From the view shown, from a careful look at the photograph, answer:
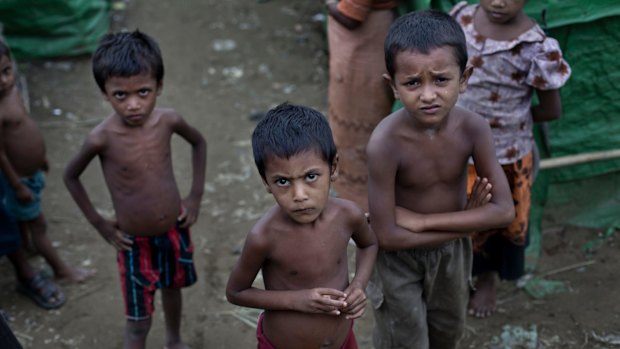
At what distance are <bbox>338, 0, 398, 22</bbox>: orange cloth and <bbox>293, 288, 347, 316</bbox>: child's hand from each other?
5.85 ft

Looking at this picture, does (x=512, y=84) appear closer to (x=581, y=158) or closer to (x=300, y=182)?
(x=581, y=158)

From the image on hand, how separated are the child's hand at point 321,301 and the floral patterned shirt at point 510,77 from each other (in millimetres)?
1235

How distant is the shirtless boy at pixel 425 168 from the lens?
7.09ft

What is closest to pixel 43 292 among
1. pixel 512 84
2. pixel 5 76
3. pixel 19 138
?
pixel 19 138

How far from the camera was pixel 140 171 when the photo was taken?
2783 millimetres

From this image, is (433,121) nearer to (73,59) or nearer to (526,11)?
(526,11)

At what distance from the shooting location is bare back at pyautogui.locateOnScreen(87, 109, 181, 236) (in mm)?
2752

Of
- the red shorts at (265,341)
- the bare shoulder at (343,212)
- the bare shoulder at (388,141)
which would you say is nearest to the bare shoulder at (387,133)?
the bare shoulder at (388,141)

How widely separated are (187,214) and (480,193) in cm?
131

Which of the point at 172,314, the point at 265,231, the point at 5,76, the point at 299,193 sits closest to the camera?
the point at 299,193

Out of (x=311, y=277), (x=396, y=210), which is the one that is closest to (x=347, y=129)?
(x=396, y=210)

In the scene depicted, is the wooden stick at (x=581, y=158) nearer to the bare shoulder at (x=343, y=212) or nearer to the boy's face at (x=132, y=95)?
the bare shoulder at (x=343, y=212)

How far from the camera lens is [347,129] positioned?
380 cm

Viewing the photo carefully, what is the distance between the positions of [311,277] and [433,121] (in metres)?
0.63
